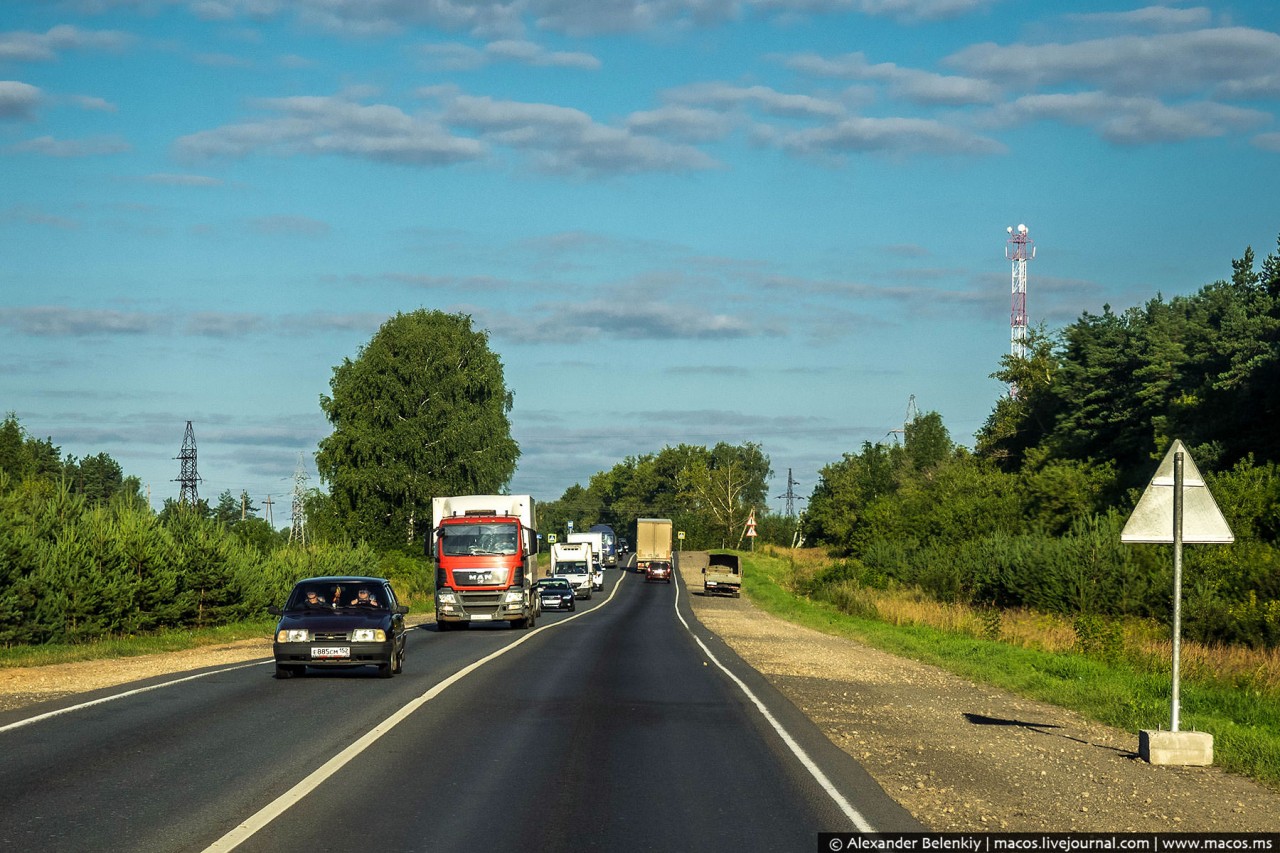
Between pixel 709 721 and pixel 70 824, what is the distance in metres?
8.41

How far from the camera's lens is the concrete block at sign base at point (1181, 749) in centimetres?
1290

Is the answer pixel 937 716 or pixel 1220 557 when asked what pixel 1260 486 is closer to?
pixel 1220 557

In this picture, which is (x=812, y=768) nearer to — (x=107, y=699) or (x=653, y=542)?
(x=107, y=699)

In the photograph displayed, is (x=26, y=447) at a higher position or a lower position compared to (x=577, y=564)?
higher

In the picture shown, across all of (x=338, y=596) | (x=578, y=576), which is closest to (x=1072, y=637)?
(x=338, y=596)

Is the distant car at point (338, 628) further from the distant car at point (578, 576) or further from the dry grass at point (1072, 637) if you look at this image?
the distant car at point (578, 576)

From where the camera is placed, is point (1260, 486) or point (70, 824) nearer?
point (70, 824)

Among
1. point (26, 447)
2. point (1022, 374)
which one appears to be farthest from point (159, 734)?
point (26, 447)

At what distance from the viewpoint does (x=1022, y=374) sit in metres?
A: 98.9

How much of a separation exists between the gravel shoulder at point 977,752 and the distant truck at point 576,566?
55158 millimetres

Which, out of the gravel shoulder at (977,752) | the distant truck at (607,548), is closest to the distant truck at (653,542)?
the distant truck at (607,548)

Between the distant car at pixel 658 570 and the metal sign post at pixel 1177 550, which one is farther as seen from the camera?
the distant car at pixel 658 570

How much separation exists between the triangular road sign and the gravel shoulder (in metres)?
2.31

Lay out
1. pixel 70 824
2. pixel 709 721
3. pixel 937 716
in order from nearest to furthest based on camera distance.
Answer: pixel 70 824
pixel 709 721
pixel 937 716
